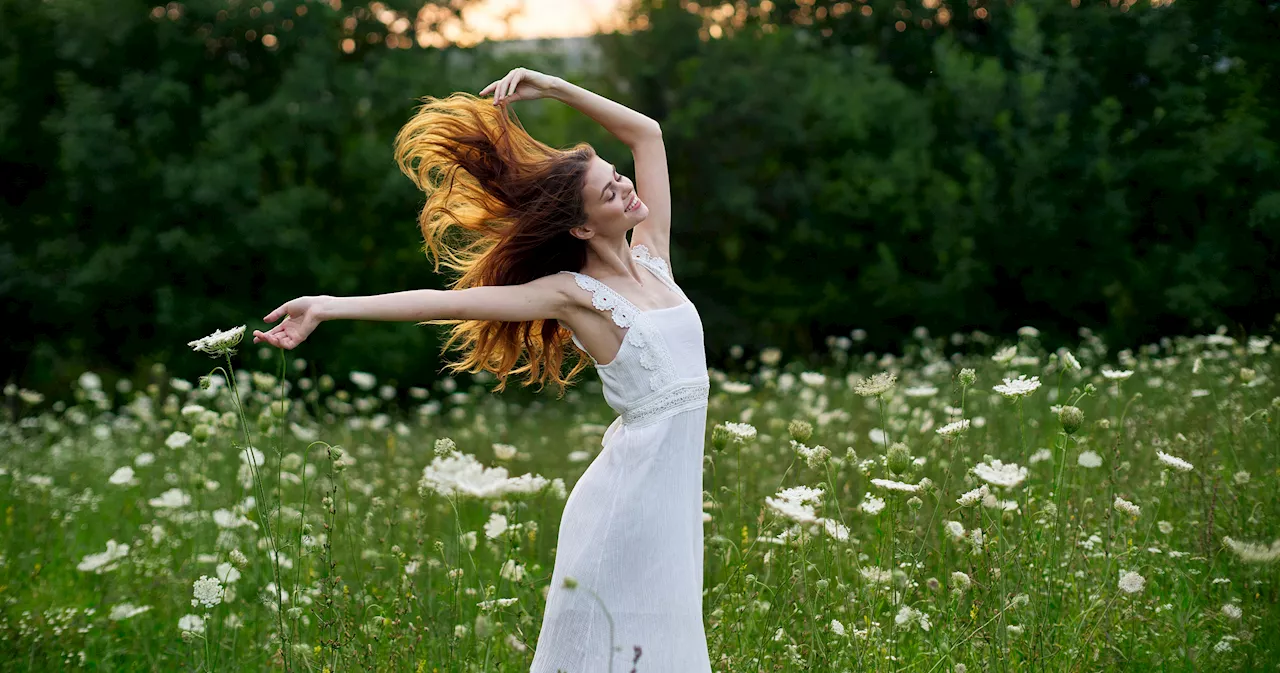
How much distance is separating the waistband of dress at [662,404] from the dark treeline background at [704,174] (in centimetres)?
1488

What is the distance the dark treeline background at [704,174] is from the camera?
16734 millimetres

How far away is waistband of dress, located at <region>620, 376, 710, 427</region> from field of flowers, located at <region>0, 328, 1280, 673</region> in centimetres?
21

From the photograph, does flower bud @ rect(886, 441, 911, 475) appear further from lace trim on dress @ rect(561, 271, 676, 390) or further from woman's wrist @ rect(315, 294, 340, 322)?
woman's wrist @ rect(315, 294, 340, 322)

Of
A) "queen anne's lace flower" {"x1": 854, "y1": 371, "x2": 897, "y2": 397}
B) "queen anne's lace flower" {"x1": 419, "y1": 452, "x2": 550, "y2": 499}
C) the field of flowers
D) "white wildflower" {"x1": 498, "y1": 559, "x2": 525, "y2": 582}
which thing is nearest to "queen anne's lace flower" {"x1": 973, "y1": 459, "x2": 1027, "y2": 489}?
the field of flowers

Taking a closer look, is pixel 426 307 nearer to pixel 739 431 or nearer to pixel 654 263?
pixel 654 263

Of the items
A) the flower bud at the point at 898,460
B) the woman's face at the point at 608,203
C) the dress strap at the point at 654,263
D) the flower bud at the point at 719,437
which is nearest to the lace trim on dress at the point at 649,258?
the dress strap at the point at 654,263

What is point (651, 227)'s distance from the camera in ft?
10.6

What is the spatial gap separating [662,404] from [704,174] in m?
16.3

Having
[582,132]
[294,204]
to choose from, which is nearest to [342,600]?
[294,204]

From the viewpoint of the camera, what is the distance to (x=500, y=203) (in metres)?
2.99

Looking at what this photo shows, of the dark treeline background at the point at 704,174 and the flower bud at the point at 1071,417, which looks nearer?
the flower bud at the point at 1071,417

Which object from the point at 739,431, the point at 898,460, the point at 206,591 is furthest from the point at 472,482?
the point at 898,460

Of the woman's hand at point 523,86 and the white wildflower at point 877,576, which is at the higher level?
the woman's hand at point 523,86

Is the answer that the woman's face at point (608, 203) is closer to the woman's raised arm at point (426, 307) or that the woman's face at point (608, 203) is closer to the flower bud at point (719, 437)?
the woman's raised arm at point (426, 307)
